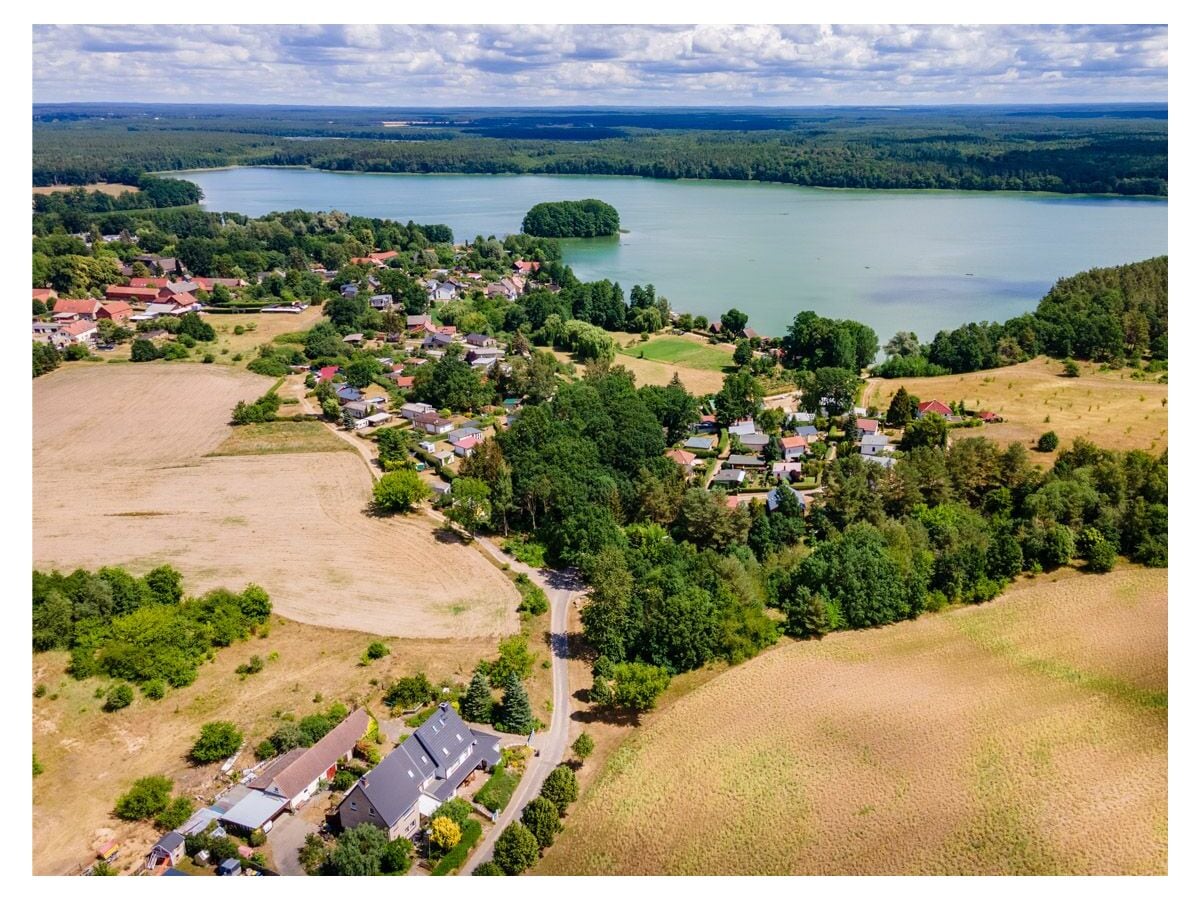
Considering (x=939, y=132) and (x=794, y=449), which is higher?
(x=939, y=132)

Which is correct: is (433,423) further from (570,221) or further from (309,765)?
(570,221)

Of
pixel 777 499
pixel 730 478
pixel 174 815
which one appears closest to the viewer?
pixel 174 815

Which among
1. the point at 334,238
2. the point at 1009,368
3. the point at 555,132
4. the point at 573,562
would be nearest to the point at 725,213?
the point at 334,238

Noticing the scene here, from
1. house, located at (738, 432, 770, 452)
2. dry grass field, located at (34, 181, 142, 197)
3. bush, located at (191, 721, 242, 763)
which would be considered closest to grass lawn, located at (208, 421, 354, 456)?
house, located at (738, 432, 770, 452)

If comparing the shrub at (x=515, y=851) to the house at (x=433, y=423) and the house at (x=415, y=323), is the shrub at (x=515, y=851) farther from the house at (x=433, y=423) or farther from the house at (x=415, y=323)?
the house at (x=415, y=323)

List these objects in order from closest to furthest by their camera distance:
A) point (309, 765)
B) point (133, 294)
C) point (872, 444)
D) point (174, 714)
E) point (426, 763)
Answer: point (426, 763), point (309, 765), point (174, 714), point (872, 444), point (133, 294)

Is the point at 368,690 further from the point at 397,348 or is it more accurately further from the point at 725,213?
the point at 725,213

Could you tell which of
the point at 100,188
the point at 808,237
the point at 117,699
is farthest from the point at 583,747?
the point at 100,188
